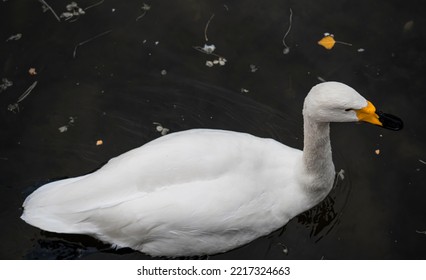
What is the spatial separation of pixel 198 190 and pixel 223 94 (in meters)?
2.16

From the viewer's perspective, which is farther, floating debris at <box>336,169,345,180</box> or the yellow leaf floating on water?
the yellow leaf floating on water

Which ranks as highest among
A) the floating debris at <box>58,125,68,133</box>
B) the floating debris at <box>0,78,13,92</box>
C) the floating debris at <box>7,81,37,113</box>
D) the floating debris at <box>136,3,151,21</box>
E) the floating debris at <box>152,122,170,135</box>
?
the floating debris at <box>136,3,151,21</box>

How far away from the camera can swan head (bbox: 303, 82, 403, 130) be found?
17.0 feet

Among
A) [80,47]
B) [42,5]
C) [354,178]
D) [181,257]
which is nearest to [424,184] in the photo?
[354,178]

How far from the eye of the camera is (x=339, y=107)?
5.23m

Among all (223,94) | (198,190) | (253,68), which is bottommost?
(223,94)

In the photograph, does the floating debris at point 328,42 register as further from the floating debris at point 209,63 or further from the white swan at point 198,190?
the white swan at point 198,190

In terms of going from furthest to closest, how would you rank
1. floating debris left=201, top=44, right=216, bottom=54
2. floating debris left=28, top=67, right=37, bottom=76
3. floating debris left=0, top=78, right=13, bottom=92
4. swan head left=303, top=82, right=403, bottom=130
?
floating debris left=201, top=44, right=216, bottom=54
floating debris left=28, top=67, right=37, bottom=76
floating debris left=0, top=78, right=13, bottom=92
swan head left=303, top=82, right=403, bottom=130

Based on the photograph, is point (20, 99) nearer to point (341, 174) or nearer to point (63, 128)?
point (63, 128)

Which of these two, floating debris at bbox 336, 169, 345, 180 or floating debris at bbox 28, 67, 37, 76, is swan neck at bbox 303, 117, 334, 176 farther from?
floating debris at bbox 28, 67, 37, 76

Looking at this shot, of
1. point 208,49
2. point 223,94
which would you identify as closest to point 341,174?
point 223,94

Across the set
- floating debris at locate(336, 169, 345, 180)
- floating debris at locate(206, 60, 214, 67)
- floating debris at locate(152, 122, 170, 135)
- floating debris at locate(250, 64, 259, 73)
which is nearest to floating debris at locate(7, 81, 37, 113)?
floating debris at locate(152, 122, 170, 135)

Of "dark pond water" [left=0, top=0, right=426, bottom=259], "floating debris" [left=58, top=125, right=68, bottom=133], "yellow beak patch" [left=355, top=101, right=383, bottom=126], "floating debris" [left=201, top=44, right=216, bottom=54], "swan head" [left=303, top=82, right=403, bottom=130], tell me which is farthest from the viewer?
"floating debris" [left=201, top=44, right=216, bottom=54]
